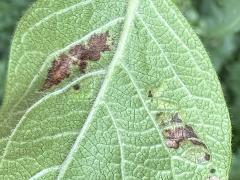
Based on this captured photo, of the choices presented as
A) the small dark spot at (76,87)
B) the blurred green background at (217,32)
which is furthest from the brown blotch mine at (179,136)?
the blurred green background at (217,32)

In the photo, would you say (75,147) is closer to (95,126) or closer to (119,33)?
(95,126)

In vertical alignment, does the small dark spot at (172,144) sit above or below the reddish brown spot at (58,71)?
below

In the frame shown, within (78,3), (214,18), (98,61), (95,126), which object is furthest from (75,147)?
(214,18)

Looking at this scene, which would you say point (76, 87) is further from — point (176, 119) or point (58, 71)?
point (176, 119)

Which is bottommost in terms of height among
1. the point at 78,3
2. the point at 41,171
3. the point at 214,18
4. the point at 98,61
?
the point at 41,171

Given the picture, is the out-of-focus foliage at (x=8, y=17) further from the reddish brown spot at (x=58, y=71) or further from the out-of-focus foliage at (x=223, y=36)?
the reddish brown spot at (x=58, y=71)

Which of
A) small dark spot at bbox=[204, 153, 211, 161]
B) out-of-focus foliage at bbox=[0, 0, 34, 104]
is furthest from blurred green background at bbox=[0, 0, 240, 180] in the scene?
small dark spot at bbox=[204, 153, 211, 161]
